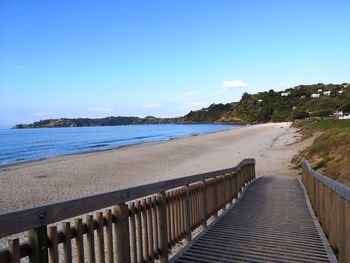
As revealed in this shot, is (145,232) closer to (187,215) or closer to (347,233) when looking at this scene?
(187,215)

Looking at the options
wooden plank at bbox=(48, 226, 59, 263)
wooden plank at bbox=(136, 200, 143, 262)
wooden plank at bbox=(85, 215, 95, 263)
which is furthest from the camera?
wooden plank at bbox=(136, 200, 143, 262)

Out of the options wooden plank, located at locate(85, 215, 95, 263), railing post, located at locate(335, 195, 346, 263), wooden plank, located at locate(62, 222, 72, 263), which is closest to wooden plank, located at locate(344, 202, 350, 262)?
railing post, located at locate(335, 195, 346, 263)

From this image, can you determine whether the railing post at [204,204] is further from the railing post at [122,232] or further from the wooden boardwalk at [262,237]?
the railing post at [122,232]

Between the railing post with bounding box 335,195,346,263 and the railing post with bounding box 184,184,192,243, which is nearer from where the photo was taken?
the railing post with bounding box 335,195,346,263

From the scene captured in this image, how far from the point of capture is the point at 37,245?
2.87 meters

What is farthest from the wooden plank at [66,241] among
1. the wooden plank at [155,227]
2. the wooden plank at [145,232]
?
the wooden plank at [155,227]

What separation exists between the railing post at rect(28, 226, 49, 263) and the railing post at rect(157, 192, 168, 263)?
7.68 ft

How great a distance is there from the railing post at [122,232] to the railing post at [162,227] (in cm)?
95

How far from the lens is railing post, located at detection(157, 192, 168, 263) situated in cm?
515

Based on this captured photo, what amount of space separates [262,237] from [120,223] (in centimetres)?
319

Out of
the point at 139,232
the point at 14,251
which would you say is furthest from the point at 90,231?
the point at 139,232

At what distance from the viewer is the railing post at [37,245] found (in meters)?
2.85

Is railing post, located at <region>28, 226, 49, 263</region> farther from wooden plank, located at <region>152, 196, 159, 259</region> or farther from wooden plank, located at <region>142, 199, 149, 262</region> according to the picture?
wooden plank, located at <region>152, 196, 159, 259</region>

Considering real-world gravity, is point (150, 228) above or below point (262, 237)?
above
